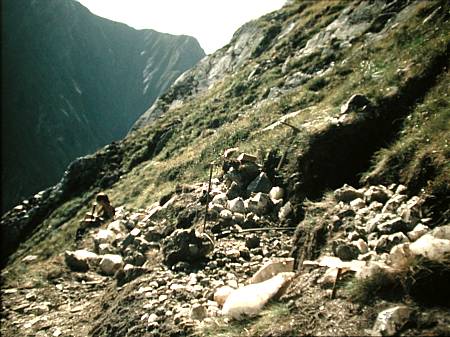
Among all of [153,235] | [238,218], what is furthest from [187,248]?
[153,235]

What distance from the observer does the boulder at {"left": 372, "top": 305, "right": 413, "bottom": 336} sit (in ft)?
10.8

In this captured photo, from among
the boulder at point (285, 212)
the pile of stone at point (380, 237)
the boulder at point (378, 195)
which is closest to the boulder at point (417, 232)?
the pile of stone at point (380, 237)

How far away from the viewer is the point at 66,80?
119 m

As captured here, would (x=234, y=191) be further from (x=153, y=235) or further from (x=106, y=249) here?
(x=106, y=249)

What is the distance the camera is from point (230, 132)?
1559 centimetres

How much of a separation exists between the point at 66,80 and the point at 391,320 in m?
129

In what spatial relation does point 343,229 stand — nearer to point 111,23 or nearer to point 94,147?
point 94,147

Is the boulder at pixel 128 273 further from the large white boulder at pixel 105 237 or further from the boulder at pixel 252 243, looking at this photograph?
the large white boulder at pixel 105 237

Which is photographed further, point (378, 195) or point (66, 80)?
point (66, 80)

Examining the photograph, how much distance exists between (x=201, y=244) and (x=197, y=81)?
102 ft

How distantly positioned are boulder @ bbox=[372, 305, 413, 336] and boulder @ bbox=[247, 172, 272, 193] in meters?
5.36

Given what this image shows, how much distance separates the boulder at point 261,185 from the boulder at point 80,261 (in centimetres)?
443

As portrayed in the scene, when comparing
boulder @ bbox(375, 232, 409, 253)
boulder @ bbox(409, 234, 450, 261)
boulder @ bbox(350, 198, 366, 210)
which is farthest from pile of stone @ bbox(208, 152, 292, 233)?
boulder @ bbox(409, 234, 450, 261)

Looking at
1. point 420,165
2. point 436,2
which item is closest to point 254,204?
→ point 420,165
